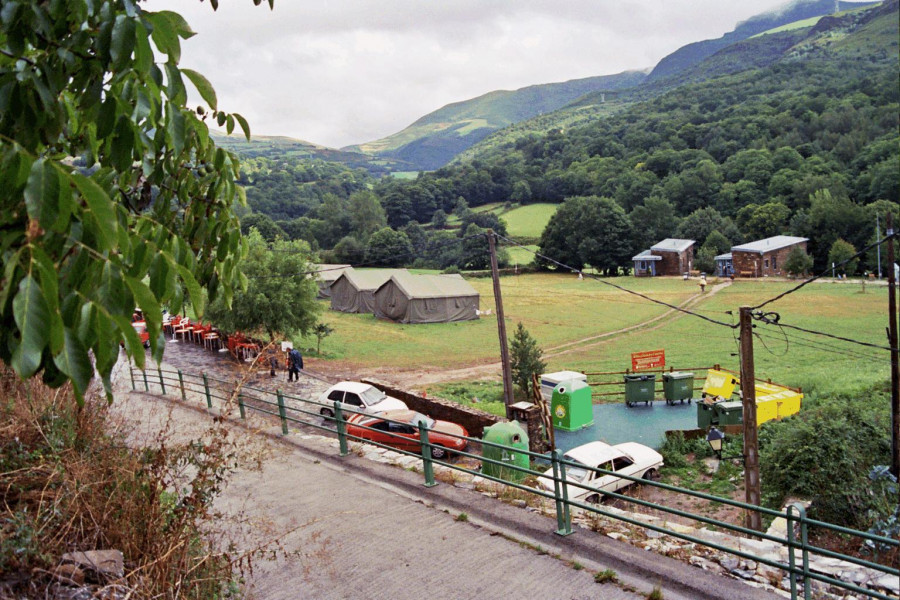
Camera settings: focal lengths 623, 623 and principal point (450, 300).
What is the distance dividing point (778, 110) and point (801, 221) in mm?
67290

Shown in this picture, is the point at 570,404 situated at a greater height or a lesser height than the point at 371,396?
lesser

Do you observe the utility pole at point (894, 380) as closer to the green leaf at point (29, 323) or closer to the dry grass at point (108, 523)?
the dry grass at point (108, 523)

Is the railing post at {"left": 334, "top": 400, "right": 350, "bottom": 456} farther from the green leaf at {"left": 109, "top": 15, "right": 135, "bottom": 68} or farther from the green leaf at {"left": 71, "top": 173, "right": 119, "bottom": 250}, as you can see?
the green leaf at {"left": 71, "top": 173, "right": 119, "bottom": 250}

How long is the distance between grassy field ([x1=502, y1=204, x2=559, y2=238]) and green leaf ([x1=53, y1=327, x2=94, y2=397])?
100658 millimetres

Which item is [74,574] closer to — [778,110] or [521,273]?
[521,273]

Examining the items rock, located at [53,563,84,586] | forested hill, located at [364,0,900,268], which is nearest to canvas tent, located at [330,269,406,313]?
forested hill, located at [364,0,900,268]

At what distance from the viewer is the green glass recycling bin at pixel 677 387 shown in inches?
895

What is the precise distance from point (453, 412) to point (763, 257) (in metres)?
57.3

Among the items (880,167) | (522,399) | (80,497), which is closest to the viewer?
(80,497)

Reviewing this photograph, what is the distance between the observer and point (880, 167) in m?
81.8

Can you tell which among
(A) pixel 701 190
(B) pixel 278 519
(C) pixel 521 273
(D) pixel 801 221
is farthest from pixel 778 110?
(B) pixel 278 519

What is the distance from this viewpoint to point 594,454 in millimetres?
14062

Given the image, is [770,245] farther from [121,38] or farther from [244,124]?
[121,38]

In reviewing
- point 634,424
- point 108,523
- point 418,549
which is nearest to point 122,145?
point 108,523
